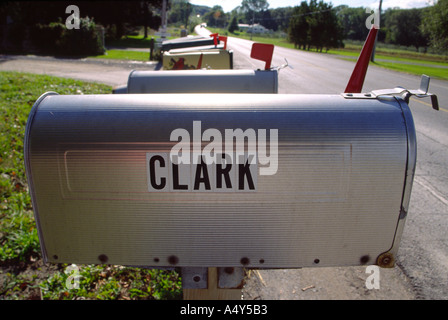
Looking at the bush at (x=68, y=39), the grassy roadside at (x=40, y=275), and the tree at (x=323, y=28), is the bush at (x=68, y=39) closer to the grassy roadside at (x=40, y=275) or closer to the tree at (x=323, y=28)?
the grassy roadside at (x=40, y=275)

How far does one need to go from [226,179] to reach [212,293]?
69cm

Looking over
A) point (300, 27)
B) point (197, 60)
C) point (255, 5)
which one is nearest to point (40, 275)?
point (197, 60)

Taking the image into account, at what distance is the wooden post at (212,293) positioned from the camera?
1.87m

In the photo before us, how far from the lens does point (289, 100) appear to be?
1.75 metres

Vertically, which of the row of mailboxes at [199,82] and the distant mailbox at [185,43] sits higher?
the distant mailbox at [185,43]

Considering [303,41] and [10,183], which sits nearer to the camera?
[10,183]

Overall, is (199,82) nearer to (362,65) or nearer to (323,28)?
(362,65)

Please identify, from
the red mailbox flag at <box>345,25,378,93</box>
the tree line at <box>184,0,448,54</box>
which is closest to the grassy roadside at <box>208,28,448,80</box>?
the tree line at <box>184,0,448,54</box>

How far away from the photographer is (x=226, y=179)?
5.37ft

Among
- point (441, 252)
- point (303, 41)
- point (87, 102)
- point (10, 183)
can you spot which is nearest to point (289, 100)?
point (87, 102)

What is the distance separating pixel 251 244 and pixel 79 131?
94 cm

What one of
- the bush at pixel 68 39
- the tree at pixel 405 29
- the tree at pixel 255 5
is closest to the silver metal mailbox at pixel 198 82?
the bush at pixel 68 39

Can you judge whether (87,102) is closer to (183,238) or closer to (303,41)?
(183,238)

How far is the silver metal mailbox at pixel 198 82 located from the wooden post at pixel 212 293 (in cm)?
160
